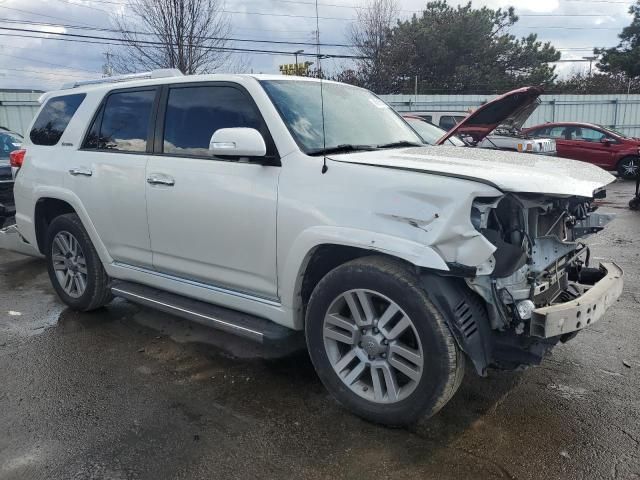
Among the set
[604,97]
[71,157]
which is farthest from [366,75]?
[71,157]

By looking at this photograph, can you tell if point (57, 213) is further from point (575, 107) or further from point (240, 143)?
point (575, 107)

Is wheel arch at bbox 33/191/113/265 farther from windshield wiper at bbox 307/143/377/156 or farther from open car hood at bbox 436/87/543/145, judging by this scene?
open car hood at bbox 436/87/543/145

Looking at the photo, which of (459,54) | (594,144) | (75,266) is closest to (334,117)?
(75,266)

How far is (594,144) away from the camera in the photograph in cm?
1648

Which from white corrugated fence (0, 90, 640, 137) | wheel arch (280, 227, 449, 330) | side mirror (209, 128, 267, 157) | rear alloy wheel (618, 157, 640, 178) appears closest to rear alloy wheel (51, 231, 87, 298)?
side mirror (209, 128, 267, 157)

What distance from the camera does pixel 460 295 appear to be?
286cm

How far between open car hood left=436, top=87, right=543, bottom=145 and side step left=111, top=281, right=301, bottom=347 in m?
2.32

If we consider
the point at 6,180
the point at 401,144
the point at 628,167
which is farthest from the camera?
the point at 628,167

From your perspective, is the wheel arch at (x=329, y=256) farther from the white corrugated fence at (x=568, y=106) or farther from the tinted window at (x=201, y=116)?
the white corrugated fence at (x=568, y=106)

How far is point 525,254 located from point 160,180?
258 cm

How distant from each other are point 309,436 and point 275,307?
2.70 ft

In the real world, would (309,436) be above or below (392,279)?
below

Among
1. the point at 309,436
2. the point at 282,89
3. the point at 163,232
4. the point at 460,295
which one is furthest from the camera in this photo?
the point at 163,232

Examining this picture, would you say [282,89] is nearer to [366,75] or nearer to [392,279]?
[392,279]
